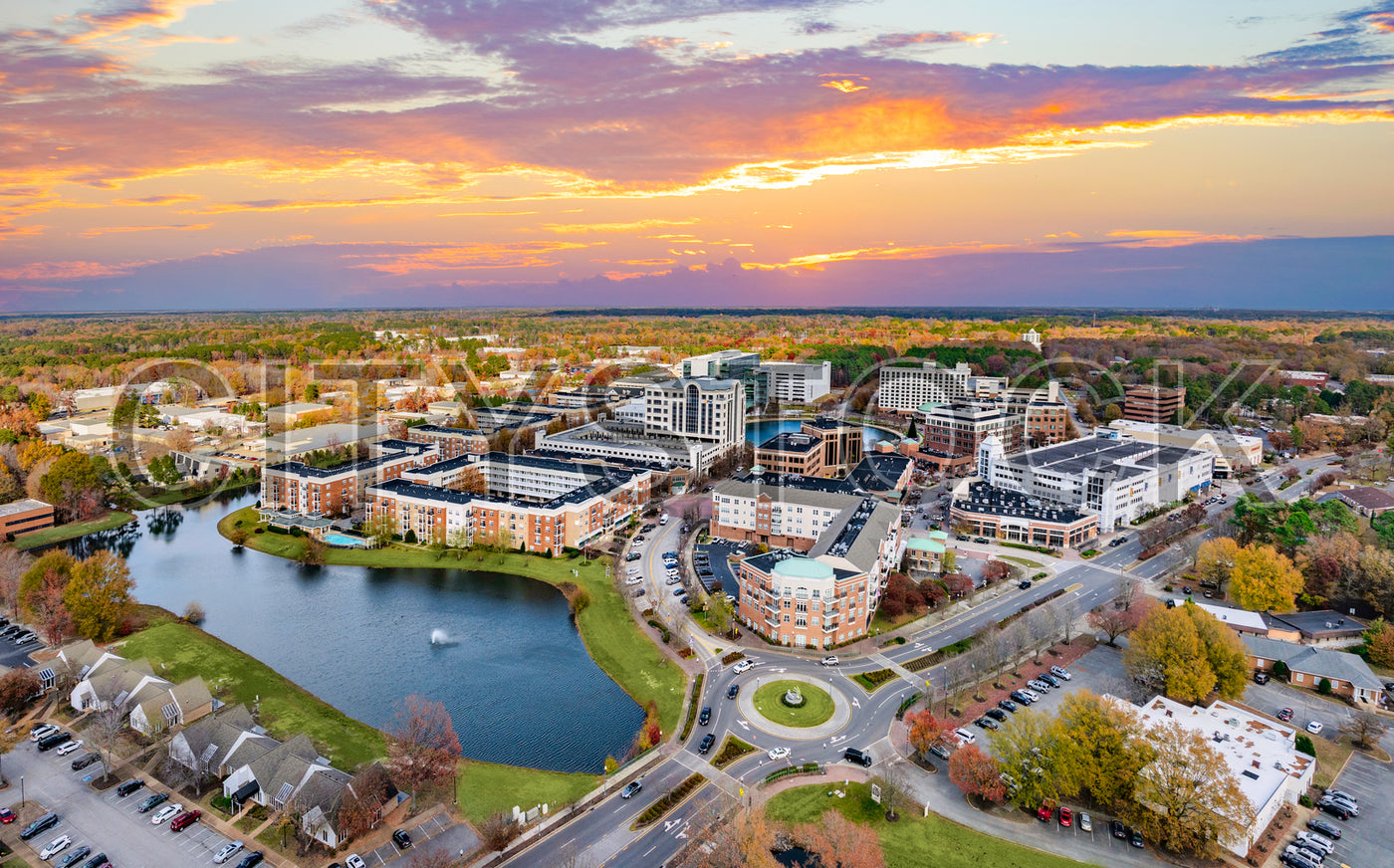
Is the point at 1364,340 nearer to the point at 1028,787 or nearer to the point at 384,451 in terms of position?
the point at 1028,787

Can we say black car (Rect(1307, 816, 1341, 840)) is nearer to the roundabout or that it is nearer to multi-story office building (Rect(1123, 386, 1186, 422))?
the roundabout

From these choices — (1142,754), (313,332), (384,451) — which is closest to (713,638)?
(1142,754)

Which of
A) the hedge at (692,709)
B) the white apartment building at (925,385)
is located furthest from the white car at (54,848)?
the white apartment building at (925,385)

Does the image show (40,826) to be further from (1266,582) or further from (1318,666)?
(1266,582)

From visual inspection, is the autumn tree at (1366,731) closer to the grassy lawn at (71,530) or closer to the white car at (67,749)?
the white car at (67,749)

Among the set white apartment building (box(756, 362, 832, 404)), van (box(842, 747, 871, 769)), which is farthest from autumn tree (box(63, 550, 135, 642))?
white apartment building (box(756, 362, 832, 404))
